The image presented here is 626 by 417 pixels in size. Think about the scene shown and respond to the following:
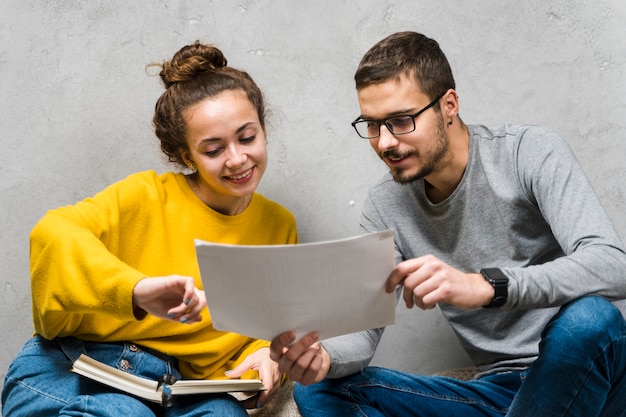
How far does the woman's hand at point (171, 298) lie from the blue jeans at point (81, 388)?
0.69 feet

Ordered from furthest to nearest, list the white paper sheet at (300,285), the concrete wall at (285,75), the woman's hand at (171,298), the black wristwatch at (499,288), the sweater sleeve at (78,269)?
the concrete wall at (285,75) → the sweater sleeve at (78,269) → the woman's hand at (171,298) → the black wristwatch at (499,288) → the white paper sheet at (300,285)

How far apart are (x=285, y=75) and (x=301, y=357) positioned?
890 mm

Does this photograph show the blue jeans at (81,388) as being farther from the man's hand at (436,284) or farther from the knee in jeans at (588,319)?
the knee in jeans at (588,319)

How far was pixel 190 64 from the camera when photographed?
189 centimetres

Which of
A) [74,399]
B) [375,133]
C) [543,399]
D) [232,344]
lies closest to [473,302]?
[543,399]

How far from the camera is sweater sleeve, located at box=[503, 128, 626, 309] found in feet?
4.74

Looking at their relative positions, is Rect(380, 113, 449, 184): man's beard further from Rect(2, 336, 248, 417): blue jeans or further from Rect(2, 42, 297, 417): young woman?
Rect(2, 336, 248, 417): blue jeans

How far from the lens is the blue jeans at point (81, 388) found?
5.40 feet

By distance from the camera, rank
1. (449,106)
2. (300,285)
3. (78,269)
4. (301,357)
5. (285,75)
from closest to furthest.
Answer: (300,285) → (301,357) → (78,269) → (449,106) → (285,75)

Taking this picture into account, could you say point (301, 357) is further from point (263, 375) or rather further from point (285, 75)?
point (285, 75)

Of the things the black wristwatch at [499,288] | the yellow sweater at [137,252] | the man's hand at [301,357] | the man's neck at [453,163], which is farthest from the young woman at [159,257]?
the black wristwatch at [499,288]

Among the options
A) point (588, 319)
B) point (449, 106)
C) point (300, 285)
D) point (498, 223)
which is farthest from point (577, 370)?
point (449, 106)

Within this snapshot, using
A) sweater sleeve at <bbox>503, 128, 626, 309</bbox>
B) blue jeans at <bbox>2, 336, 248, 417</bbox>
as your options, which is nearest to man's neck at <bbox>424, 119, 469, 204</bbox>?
sweater sleeve at <bbox>503, 128, 626, 309</bbox>

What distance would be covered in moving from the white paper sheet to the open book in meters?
0.24
